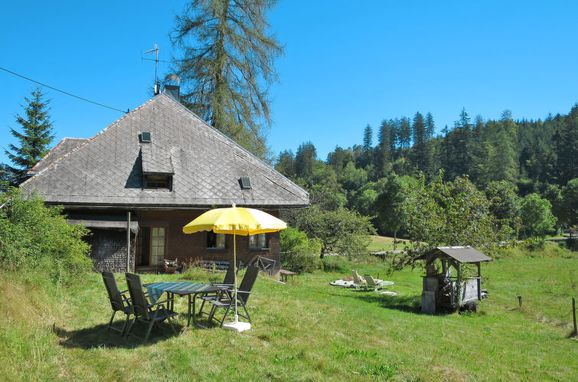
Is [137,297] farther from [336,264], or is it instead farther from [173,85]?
[336,264]

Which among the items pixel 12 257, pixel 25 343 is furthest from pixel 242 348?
pixel 12 257

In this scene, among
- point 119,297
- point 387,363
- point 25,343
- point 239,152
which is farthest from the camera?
point 239,152

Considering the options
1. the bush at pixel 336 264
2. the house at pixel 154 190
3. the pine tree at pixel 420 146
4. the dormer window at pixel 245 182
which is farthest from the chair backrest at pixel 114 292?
the pine tree at pixel 420 146

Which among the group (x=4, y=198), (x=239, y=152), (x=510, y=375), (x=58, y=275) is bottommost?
(x=510, y=375)

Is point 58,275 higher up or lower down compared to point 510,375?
higher up

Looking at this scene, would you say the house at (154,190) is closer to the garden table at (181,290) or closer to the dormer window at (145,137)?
the dormer window at (145,137)

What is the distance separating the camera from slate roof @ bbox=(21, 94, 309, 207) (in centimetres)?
1778

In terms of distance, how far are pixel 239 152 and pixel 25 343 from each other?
1574 cm

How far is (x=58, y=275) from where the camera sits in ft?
36.6

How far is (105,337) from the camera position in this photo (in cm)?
789

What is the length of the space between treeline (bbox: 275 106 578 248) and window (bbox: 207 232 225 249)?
7.39 meters

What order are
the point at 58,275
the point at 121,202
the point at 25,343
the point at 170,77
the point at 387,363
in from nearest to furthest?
1. the point at 25,343
2. the point at 387,363
3. the point at 58,275
4. the point at 121,202
5. the point at 170,77

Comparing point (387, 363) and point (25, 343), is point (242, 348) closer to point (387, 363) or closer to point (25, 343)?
point (387, 363)

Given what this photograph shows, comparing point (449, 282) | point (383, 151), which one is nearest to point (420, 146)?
point (383, 151)
